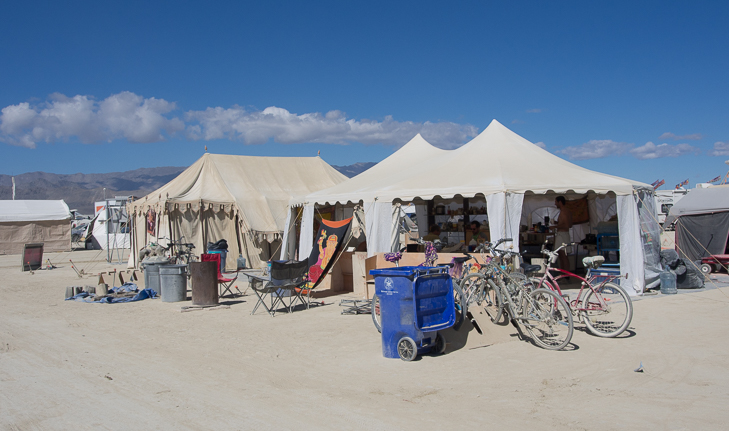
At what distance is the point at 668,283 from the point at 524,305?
16.1 feet

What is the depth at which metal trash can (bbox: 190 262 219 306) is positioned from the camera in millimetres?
8867

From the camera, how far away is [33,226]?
25922mm

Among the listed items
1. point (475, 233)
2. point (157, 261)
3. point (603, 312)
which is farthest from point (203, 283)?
point (603, 312)

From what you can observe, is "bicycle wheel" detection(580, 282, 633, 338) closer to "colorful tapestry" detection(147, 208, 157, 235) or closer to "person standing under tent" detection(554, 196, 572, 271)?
"person standing under tent" detection(554, 196, 572, 271)

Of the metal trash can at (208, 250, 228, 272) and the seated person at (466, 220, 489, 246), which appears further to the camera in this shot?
the metal trash can at (208, 250, 228, 272)

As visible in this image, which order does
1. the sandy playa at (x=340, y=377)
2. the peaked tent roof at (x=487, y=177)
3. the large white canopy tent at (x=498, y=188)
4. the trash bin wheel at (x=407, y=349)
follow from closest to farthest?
the sandy playa at (x=340, y=377), the trash bin wheel at (x=407, y=349), the large white canopy tent at (x=498, y=188), the peaked tent roof at (x=487, y=177)

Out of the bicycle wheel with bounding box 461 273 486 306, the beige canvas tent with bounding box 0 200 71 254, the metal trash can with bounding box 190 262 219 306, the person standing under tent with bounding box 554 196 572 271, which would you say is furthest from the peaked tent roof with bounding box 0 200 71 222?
the bicycle wheel with bounding box 461 273 486 306

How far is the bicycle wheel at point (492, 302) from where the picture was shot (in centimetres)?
616

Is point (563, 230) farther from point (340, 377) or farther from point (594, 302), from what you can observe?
point (340, 377)

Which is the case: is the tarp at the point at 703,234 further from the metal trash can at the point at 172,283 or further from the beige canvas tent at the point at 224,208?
the metal trash can at the point at 172,283

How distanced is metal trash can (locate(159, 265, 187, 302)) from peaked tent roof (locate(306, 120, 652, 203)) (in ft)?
10.3

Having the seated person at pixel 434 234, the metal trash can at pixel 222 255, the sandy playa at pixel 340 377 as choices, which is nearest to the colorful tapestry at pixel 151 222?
the metal trash can at pixel 222 255

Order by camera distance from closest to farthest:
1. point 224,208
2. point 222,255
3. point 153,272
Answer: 1. point 153,272
2. point 222,255
3. point 224,208

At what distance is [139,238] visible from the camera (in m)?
16.3
